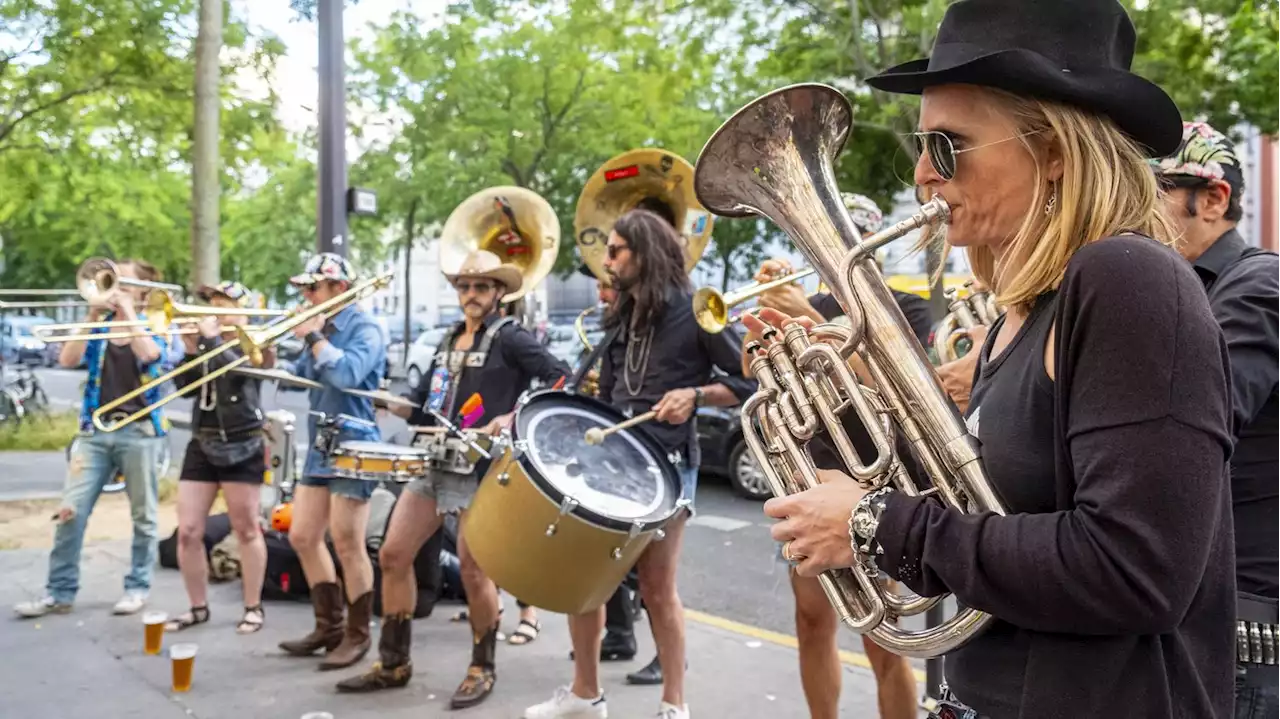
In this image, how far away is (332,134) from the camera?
704 centimetres

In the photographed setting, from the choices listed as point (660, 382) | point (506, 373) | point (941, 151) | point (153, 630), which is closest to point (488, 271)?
point (506, 373)

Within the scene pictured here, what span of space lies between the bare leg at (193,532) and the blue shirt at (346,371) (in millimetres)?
871

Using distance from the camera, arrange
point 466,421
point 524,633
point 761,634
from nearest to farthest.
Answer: point 466,421 → point 524,633 → point 761,634

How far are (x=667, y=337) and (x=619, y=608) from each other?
1.66 meters

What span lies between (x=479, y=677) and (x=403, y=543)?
0.68 m

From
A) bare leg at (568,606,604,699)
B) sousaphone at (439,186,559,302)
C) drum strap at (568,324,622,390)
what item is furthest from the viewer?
sousaphone at (439,186,559,302)

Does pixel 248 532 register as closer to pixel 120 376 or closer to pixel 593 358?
pixel 120 376

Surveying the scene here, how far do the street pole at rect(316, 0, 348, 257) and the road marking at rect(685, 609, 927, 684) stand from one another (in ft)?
11.4

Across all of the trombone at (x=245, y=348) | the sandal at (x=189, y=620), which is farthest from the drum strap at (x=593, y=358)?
the sandal at (x=189, y=620)

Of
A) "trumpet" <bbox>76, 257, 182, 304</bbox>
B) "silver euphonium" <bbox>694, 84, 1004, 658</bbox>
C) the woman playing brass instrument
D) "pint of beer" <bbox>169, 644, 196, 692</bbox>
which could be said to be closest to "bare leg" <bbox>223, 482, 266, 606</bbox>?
"pint of beer" <bbox>169, 644, 196, 692</bbox>

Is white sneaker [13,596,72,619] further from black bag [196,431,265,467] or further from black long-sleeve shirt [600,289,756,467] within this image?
black long-sleeve shirt [600,289,756,467]

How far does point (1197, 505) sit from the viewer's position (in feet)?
3.94

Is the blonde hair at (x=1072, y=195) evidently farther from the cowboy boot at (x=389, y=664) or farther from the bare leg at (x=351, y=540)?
the bare leg at (x=351, y=540)

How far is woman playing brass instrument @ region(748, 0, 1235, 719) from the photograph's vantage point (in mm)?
1205
